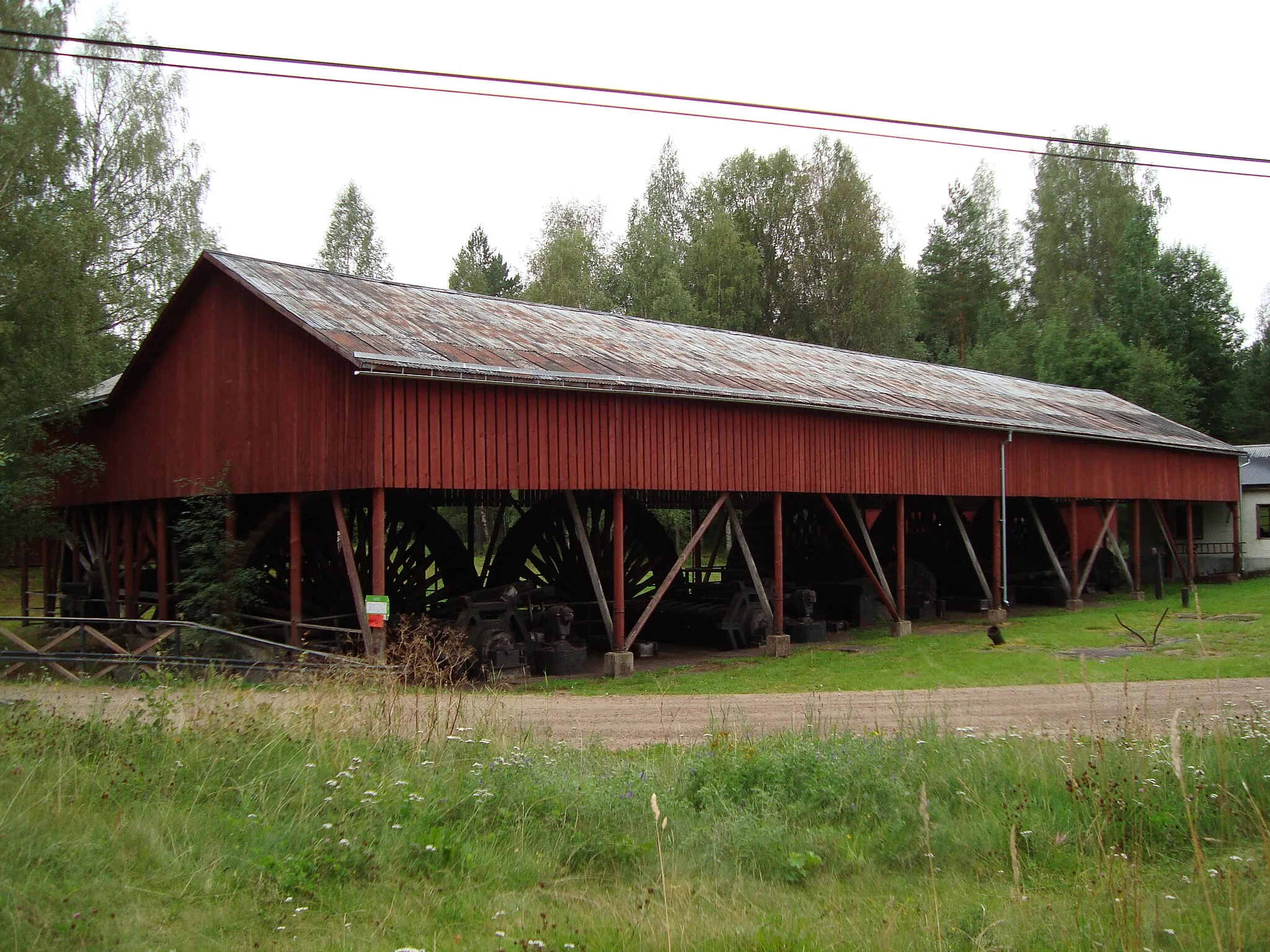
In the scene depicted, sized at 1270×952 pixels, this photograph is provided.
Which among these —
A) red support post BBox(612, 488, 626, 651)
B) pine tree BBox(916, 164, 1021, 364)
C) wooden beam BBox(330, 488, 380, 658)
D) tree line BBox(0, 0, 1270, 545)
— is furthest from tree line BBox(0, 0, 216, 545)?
pine tree BBox(916, 164, 1021, 364)

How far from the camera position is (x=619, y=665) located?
16.2 metres

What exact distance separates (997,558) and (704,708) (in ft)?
48.2

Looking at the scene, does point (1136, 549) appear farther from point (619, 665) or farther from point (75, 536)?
point (75, 536)

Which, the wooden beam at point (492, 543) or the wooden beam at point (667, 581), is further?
the wooden beam at point (492, 543)

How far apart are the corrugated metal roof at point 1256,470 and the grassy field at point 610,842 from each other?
3361cm

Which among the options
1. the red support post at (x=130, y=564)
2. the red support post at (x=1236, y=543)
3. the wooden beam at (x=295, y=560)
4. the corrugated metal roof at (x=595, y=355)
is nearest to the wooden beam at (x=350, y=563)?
the wooden beam at (x=295, y=560)

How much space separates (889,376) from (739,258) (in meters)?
21.1

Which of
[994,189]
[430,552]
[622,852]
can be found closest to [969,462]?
[430,552]

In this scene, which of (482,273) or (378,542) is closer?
(378,542)

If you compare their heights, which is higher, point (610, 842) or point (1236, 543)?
point (1236, 543)

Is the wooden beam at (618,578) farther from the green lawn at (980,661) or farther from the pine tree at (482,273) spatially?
the pine tree at (482,273)

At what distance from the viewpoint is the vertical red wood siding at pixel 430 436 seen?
47.8ft

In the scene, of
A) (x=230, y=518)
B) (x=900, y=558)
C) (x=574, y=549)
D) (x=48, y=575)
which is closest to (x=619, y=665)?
(x=230, y=518)

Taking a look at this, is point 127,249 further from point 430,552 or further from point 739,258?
point 739,258
